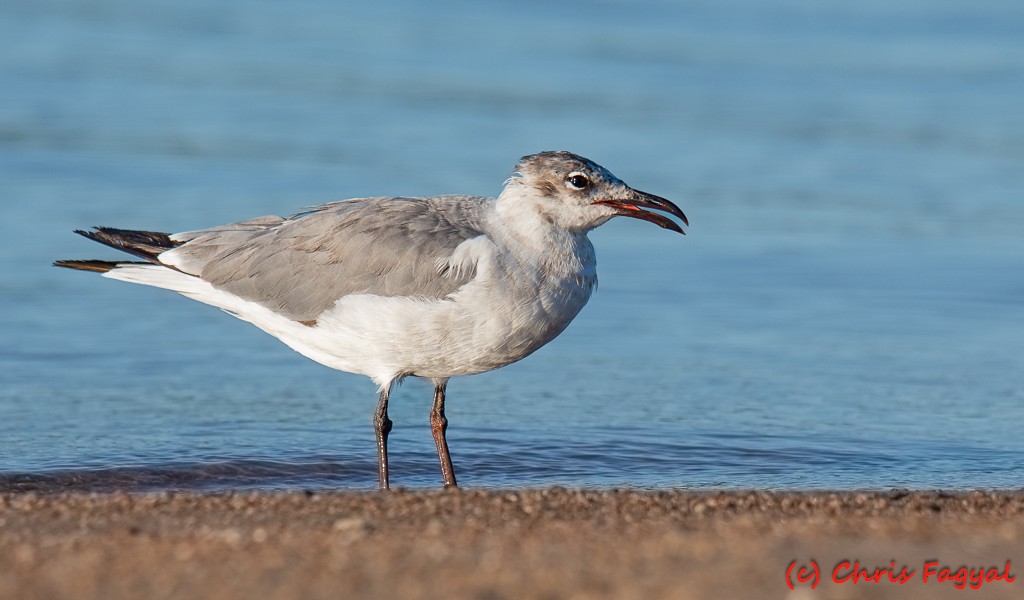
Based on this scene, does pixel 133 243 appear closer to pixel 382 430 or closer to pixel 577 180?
pixel 382 430

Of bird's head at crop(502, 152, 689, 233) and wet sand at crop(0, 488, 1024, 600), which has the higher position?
bird's head at crop(502, 152, 689, 233)

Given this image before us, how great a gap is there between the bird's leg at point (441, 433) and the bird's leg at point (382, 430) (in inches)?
10.8

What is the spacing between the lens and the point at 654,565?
5352mm

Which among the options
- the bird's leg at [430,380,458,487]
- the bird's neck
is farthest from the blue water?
the bird's neck

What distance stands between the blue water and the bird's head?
63.2 inches

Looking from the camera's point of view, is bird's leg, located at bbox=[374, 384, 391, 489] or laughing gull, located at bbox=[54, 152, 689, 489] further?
bird's leg, located at bbox=[374, 384, 391, 489]

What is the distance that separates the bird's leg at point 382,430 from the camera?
8.38m

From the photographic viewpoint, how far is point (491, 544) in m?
5.71

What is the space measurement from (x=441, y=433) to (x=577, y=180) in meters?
1.63

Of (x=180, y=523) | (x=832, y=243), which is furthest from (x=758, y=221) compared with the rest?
(x=180, y=523)

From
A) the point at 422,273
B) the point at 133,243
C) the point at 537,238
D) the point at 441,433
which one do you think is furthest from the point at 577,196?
the point at 133,243

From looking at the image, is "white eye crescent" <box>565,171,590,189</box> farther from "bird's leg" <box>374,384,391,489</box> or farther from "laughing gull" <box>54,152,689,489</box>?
"bird's leg" <box>374,384,391,489</box>

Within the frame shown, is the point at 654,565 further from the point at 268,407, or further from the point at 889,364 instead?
the point at 889,364

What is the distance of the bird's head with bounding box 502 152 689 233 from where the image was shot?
8320mm
